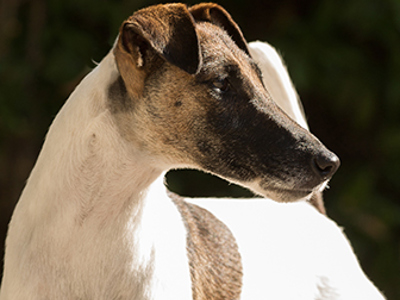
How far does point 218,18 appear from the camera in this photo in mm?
2357

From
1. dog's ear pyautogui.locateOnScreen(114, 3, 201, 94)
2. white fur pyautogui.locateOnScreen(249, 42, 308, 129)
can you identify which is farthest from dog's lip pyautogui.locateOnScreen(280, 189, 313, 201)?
white fur pyautogui.locateOnScreen(249, 42, 308, 129)

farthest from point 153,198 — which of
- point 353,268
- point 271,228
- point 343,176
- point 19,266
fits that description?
point 343,176

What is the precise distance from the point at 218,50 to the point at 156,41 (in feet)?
0.86

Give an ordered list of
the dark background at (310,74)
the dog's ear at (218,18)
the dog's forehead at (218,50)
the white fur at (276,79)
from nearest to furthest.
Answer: the dog's forehead at (218,50) < the dog's ear at (218,18) < the white fur at (276,79) < the dark background at (310,74)

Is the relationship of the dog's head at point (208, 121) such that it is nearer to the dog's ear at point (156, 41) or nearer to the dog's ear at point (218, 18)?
the dog's ear at point (156, 41)

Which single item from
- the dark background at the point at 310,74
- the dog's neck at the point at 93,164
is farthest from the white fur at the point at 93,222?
the dark background at the point at 310,74

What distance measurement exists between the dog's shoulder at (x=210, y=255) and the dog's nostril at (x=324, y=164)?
0.63 m

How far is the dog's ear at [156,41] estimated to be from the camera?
75.7 inches

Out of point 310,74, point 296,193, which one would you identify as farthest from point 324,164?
point 310,74

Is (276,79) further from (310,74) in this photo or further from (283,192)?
(310,74)

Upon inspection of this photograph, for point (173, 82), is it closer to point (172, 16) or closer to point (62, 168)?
point (172, 16)

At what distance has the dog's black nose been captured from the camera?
200 cm

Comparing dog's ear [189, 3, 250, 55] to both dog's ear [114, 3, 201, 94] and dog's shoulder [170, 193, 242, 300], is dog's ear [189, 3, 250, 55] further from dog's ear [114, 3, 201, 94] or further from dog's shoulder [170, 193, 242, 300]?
dog's shoulder [170, 193, 242, 300]

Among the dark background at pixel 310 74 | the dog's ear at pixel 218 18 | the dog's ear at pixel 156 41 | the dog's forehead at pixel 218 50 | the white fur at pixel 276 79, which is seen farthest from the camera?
the dark background at pixel 310 74
